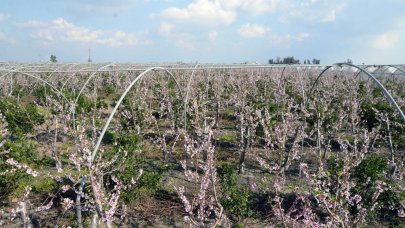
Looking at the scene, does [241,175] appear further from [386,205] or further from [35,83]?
[35,83]

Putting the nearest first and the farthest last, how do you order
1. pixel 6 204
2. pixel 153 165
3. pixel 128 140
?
pixel 6 204 → pixel 128 140 → pixel 153 165

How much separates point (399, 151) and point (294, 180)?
4392 millimetres

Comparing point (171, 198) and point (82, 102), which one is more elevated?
point (82, 102)

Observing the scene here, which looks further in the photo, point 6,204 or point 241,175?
point 241,175

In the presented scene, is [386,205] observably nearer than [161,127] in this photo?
Yes

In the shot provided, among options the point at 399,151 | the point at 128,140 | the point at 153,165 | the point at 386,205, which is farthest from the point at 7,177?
the point at 399,151

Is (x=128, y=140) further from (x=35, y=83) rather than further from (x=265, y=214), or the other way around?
(x=35, y=83)

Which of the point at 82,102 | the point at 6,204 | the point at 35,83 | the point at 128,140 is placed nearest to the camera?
the point at 6,204

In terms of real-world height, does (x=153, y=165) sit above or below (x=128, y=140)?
below

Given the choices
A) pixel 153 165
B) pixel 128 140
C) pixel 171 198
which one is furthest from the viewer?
pixel 153 165

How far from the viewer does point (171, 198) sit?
7988 mm

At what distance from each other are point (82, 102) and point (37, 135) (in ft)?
8.24

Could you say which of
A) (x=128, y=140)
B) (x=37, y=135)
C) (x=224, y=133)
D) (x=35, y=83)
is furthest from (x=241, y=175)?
(x=35, y=83)

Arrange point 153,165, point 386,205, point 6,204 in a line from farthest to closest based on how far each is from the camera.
→ point 153,165
point 6,204
point 386,205
